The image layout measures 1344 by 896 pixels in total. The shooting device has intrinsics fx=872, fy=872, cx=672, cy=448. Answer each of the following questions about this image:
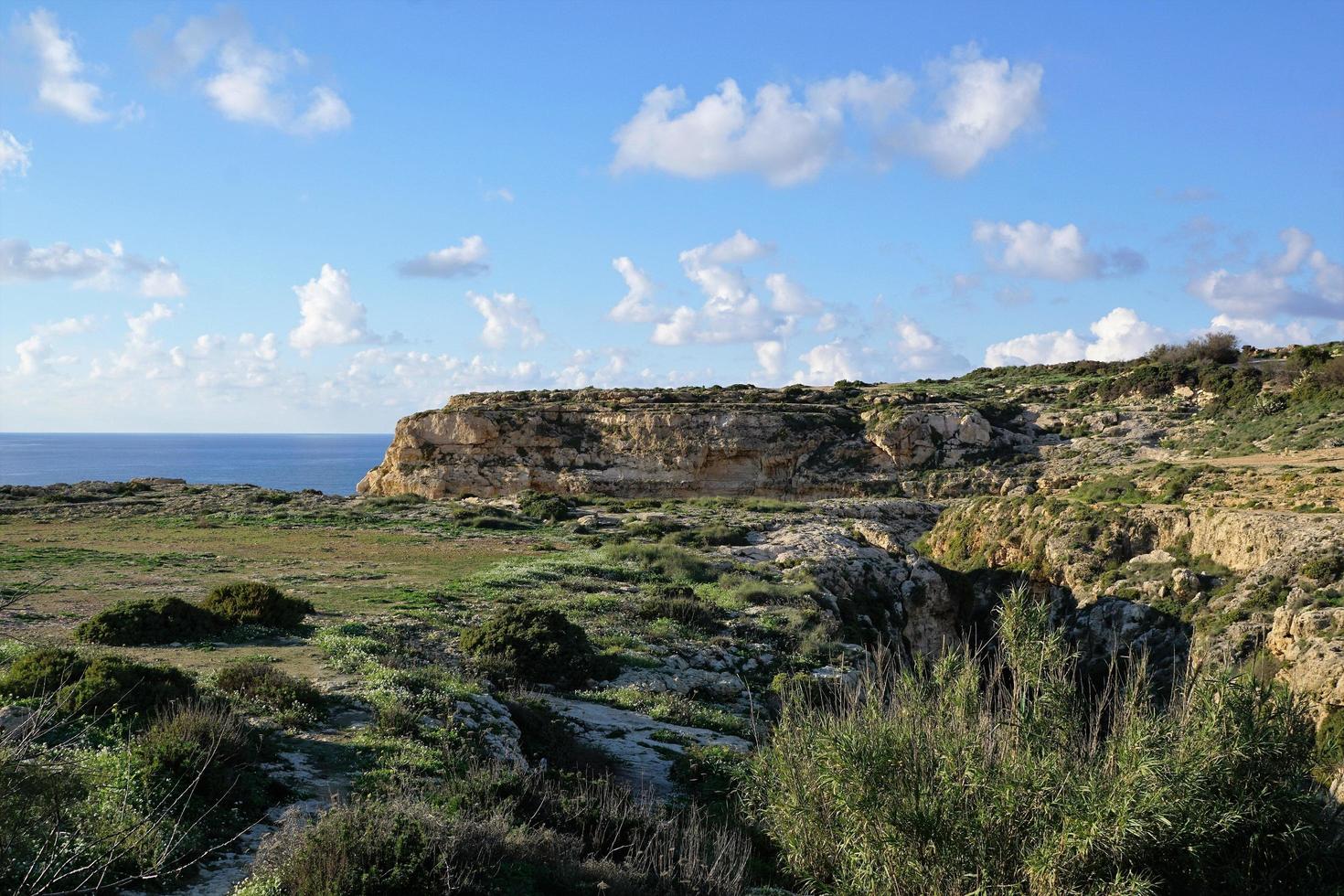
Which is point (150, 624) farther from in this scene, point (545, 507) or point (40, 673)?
point (545, 507)

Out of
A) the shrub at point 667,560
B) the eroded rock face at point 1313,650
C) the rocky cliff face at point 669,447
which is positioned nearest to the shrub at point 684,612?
the shrub at point 667,560

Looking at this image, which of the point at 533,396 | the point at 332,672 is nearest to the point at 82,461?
the point at 533,396

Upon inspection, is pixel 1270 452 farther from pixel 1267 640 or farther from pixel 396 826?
pixel 396 826

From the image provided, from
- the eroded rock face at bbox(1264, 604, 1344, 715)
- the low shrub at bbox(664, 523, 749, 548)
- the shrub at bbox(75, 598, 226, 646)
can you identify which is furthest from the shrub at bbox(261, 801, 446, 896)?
the low shrub at bbox(664, 523, 749, 548)

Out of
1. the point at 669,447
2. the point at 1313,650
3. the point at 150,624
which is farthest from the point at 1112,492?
the point at 150,624

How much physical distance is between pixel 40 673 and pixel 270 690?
215cm

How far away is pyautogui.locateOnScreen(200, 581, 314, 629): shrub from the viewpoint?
14.4m

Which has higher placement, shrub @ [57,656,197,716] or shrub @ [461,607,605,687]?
shrub @ [57,656,197,716]

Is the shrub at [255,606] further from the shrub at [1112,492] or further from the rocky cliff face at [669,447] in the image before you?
the rocky cliff face at [669,447]

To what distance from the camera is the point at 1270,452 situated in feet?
104

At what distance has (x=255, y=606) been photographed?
14.6 metres

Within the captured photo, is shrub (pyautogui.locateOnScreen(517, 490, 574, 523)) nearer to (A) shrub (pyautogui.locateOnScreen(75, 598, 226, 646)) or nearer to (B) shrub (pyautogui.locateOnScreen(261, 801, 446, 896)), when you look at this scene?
(A) shrub (pyautogui.locateOnScreen(75, 598, 226, 646))

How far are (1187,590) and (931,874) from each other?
56.0 ft

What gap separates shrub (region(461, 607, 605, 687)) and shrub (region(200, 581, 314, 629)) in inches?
125
